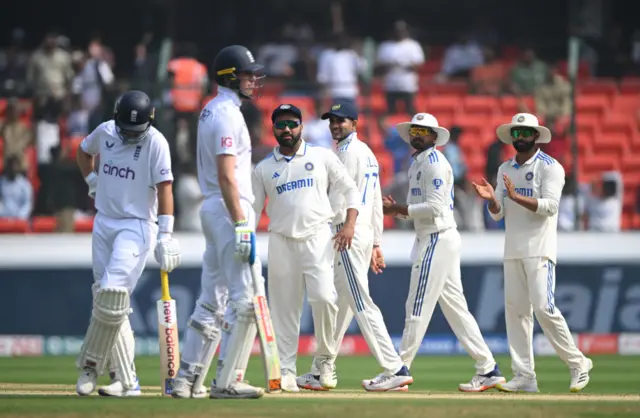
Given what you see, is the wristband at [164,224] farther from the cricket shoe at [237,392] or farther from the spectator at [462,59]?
the spectator at [462,59]

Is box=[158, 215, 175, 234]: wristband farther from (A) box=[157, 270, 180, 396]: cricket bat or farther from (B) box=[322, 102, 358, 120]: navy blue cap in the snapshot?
(B) box=[322, 102, 358, 120]: navy blue cap

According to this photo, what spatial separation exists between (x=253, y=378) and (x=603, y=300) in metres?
5.97

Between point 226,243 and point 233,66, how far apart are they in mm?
1195

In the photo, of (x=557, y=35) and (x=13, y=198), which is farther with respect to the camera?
(x=557, y=35)

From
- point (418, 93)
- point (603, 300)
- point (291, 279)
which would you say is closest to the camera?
point (291, 279)

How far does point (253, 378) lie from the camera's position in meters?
11.7

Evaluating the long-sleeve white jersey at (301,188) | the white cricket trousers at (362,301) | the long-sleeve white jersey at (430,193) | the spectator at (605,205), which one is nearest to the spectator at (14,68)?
the spectator at (605,205)

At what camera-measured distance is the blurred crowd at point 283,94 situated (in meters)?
16.8

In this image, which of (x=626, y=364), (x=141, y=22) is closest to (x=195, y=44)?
(x=141, y=22)

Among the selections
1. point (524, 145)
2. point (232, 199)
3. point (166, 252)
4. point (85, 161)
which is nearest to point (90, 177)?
point (85, 161)

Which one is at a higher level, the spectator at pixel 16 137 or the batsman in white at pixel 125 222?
the spectator at pixel 16 137

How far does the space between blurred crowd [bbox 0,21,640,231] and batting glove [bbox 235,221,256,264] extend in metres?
8.22

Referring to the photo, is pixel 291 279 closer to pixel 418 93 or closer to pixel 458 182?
pixel 458 182

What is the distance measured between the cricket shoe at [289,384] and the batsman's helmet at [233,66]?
2319 millimetres
